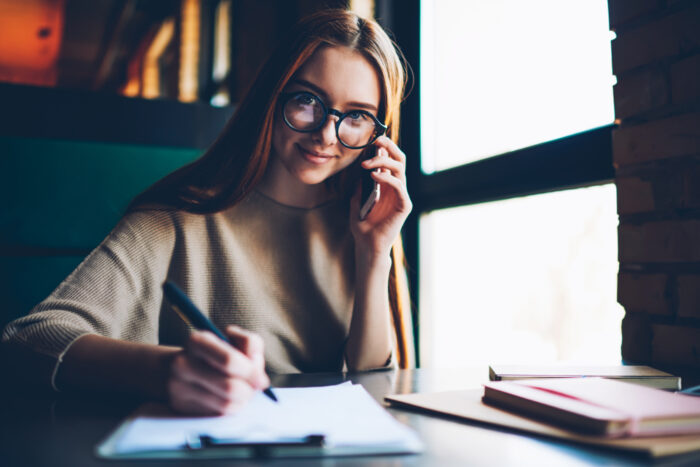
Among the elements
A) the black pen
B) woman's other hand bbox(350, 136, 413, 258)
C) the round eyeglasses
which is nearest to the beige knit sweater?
woman's other hand bbox(350, 136, 413, 258)

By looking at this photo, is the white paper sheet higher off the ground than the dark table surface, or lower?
higher

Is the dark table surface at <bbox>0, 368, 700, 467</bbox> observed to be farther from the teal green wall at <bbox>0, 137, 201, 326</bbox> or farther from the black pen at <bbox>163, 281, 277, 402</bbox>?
the teal green wall at <bbox>0, 137, 201, 326</bbox>

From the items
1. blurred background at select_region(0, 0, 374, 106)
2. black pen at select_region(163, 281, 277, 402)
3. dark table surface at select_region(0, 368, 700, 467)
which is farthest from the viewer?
blurred background at select_region(0, 0, 374, 106)

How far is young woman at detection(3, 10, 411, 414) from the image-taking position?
3.42 ft

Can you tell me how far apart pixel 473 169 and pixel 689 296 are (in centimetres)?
74

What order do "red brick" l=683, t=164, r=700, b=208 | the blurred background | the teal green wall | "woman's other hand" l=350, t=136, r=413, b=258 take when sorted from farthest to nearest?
1. the blurred background
2. the teal green wall
3. "woman's other hand" l=350, t=136, r=413, b=258
4. "red brick" l=683, t=164, r=700, b=208

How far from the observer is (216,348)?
0.52 meters

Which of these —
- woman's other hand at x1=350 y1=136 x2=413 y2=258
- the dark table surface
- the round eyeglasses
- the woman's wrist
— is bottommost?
the dark table surface

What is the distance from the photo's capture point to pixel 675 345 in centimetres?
93

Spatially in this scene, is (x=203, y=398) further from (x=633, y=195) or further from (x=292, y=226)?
(x=633, y=195)

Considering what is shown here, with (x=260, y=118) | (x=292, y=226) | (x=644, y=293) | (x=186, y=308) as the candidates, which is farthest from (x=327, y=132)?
(x=644, y=293)

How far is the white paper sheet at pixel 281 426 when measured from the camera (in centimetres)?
46

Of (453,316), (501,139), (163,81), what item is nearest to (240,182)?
(501,139)

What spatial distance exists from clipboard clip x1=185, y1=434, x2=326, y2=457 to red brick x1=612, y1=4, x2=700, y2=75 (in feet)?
2.95
